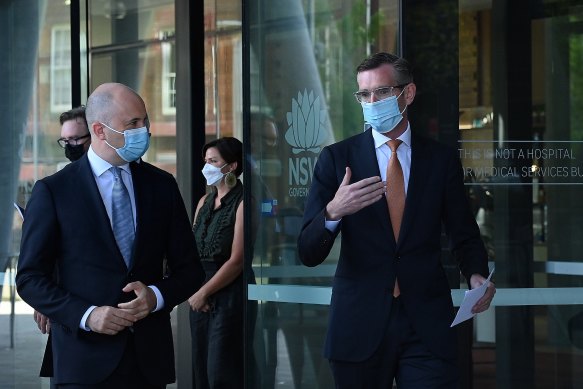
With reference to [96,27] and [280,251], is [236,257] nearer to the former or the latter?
[280,251]

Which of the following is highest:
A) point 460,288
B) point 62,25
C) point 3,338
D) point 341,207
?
point 62,25

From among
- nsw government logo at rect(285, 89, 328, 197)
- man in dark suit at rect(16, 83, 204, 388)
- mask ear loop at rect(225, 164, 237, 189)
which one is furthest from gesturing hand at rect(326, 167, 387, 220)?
mask ear loop at rect(225, 164, 237, 189)

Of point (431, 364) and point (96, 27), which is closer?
point (431, 364)

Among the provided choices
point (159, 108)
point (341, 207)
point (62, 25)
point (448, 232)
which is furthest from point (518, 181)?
point (159, 108)

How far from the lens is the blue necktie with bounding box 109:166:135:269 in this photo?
4230 mm

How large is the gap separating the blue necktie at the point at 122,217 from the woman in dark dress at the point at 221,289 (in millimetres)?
2553

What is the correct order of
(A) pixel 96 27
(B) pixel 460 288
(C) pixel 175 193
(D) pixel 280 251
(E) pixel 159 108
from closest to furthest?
(C) pixel 175 193, (B) pixel 460 288, (D) pixel 280 251, (A) pixel 96 27, (E) pixel 159 108

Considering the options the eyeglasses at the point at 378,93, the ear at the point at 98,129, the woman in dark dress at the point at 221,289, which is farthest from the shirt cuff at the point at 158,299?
the woman in dark dress at the point at 221,289

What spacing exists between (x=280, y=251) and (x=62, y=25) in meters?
2.95

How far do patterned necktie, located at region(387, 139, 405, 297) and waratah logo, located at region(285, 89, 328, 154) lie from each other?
211cm

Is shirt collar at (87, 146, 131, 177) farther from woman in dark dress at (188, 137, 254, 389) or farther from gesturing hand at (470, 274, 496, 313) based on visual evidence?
woman in dark dress at (188, 137, 254, 389)

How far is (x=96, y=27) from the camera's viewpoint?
10.0 meters

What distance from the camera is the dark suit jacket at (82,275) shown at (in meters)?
4.12

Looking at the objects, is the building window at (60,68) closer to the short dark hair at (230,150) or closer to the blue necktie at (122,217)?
the short dark hair at (230,150)
